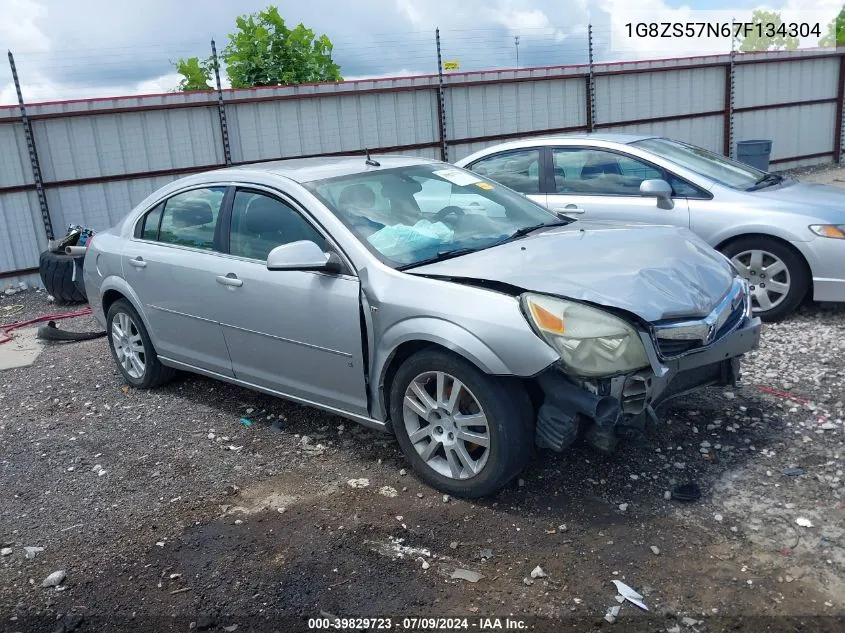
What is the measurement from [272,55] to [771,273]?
1630 cm

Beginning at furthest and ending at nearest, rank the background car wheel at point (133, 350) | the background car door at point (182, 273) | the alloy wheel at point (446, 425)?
1. the background car wheel at point (133, 350)
2. the background car door at point (182, 273)
3. the alloy wheel at point (446, 425)

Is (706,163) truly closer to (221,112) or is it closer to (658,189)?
(658,189)

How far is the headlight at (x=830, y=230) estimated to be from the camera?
6035 mm

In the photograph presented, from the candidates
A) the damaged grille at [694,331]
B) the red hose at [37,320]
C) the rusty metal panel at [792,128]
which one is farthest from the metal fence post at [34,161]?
the rusty metal panel at [792,128]

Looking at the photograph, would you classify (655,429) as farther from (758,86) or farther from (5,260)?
(758,86)

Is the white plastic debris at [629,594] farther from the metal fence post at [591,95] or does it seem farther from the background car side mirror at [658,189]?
the metal fence post at [591,95]

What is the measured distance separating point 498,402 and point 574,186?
160 inches

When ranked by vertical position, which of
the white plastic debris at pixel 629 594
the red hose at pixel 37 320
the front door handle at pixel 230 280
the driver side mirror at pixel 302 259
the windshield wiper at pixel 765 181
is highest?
the driver side mirror at pixel 302 259

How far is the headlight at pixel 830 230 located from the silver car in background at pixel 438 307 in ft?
6.30

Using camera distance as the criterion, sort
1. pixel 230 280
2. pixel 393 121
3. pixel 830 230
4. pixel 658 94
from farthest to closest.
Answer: pixel 658 94 < pixel 393 121 < pixel 830 230 < pixel 230 280

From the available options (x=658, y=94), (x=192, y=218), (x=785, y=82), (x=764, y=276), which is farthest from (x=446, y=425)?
(x=785, y=82)

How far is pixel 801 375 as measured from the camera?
16.9 ft

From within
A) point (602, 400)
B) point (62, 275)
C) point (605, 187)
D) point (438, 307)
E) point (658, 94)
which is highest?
point (658, 94)

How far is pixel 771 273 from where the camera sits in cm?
629
